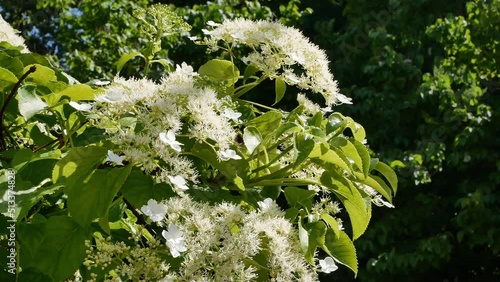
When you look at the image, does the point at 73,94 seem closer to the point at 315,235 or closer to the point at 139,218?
the point at 139,218

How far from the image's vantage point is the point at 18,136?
113 centimetres

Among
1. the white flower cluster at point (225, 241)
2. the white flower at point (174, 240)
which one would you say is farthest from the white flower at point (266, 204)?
the white flower at point (174, 240)

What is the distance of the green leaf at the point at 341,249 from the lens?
2.83 feet

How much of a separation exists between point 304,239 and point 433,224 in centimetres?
516

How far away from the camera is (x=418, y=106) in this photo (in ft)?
19.1

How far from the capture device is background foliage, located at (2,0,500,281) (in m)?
5.28

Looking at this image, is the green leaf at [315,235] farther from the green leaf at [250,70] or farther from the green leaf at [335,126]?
the green leaf at [250,70]

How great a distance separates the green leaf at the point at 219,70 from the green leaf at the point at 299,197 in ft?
0.56

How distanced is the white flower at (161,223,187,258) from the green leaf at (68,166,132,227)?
Result: 0.07 m

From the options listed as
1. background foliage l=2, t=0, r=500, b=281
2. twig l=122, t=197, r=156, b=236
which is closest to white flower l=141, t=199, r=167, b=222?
twig l=122, t=197, r=156, b=236

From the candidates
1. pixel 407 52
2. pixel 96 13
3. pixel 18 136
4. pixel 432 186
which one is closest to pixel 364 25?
pixel 407 52

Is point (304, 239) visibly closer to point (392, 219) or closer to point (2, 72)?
point (2, 72)

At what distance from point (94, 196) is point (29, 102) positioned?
16cm

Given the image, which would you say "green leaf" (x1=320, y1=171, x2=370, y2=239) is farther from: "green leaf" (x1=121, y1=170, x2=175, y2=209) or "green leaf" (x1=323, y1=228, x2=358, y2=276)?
"green leaf" (x1=121, y1=170, x2=175, y2=209)
